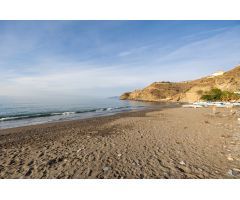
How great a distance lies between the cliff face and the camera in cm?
7006

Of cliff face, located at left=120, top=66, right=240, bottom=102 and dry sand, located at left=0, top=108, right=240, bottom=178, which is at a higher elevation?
cliff face, located at left=120, top=66, right=240, bottom=102

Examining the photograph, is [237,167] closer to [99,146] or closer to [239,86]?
[99,146]

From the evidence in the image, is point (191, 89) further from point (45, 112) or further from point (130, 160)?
point (130, 160)

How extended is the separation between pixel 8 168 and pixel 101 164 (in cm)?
341

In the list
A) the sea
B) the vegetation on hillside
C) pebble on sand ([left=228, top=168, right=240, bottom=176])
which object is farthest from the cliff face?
pebble on sand ([left=228, top=168, right=240, bottom=176])

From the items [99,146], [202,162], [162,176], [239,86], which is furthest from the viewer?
[239,86]

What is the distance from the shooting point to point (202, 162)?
5.83 m

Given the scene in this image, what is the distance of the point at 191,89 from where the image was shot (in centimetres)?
8662

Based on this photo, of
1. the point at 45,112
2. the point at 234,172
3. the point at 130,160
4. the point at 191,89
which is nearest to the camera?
the point at 234,172

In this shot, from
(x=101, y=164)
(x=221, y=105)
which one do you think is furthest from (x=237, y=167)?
(x=221, y=105)

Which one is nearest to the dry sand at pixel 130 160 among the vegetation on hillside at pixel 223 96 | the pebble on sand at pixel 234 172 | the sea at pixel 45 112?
the pebble on sand at pixel 234 172

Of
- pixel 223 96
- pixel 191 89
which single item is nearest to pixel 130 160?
pixel 223 96

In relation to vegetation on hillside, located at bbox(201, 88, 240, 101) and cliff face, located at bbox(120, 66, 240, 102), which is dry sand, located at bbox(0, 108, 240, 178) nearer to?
vegetation on hillside, located at bbox(201, 88, 240, 101)

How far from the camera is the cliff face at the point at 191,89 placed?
7006cm
